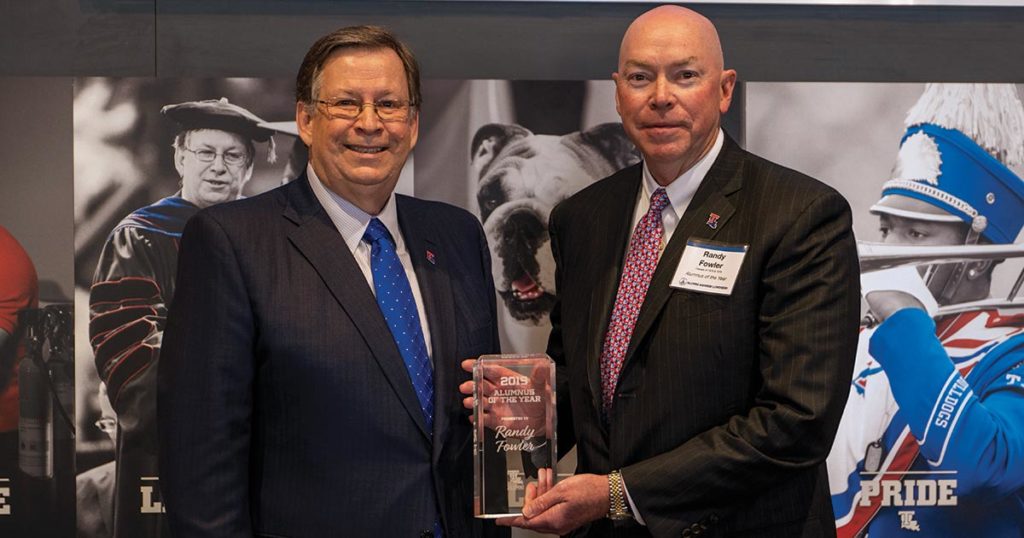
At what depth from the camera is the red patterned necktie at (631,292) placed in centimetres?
257

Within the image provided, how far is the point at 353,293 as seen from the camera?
7.70ft

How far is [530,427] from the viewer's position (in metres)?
2.41

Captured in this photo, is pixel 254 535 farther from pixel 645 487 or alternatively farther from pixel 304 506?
pixel 645 487

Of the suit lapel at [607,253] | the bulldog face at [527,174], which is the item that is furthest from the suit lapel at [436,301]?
the bulldog face at [527,174]

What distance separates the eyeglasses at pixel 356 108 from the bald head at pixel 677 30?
2.11 feet

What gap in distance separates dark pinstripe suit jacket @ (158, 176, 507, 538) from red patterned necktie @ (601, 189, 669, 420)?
1.47 feet

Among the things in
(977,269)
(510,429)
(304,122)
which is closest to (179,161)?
(304,122)

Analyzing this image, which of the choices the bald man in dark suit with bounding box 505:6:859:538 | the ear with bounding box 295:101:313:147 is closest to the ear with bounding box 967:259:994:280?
the bald man in dark suit with bounding box 505:6:859:538

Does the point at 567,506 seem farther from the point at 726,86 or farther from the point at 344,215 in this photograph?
the point at 726,86

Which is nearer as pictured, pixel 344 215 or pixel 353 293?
pixel 353 293

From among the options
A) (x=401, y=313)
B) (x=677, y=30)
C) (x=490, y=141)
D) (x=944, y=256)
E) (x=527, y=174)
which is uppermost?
(x=677, y=30)

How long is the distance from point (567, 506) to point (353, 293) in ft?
2.34

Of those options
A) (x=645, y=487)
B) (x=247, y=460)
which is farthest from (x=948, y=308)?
(x=247, y=460)

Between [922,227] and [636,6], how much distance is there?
1.20m
